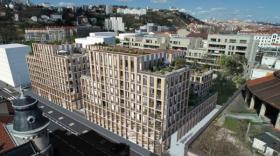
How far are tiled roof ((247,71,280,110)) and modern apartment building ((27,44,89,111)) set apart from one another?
56162 mm

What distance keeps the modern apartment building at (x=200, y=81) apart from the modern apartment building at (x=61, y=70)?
40.1m

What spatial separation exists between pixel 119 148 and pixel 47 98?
48.1 meters

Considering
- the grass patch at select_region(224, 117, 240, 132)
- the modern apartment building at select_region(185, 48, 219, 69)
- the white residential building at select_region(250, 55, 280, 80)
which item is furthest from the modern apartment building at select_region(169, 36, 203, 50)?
the grass patch at select_region(224, 117, 240, 132)

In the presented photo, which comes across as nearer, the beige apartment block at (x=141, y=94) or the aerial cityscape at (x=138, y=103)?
the aerial cityscape at (x=138, y=103)

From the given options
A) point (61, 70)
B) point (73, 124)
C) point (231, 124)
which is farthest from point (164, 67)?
point (61, 70)

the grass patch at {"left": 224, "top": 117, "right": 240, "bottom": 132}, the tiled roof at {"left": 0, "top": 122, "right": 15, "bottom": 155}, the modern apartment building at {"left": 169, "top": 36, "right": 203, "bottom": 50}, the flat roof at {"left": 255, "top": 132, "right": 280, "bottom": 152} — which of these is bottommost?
the tiled roof at {"left": 0, "top": 122, "right": 15, "bottom": 155}

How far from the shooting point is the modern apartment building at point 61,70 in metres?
70.7

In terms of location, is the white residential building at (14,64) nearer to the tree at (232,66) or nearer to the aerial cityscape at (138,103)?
the aerial cityscape at (138,103)

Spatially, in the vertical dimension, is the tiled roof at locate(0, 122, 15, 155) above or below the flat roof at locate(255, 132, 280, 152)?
below

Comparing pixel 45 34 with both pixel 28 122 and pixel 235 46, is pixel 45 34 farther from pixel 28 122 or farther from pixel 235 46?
pixel 28 122

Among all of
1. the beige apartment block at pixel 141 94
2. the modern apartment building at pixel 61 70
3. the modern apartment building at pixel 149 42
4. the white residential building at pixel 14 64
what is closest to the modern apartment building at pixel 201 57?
the modern apartment building at pixel 149 42

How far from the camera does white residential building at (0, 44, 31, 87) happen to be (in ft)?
296

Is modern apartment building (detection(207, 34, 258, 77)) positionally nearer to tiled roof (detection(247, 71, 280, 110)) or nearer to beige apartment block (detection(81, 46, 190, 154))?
tiled roof (detection(247, 71, 280, 110))

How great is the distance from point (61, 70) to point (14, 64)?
38533mm
